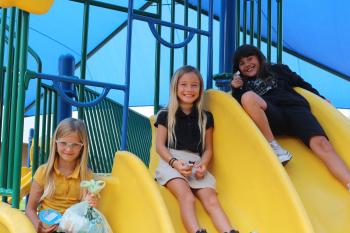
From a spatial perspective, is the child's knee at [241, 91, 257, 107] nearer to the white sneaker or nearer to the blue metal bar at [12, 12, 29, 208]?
the white sneaker

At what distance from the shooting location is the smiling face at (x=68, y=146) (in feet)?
6.43

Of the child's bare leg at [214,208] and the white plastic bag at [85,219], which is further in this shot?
the child's bare leg at [214,208]

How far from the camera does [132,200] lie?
1879mm

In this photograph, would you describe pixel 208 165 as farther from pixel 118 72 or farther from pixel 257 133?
pixel 118 72

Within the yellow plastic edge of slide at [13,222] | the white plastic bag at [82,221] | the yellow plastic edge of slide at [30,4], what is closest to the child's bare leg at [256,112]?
the white plastic bag at [82,221]

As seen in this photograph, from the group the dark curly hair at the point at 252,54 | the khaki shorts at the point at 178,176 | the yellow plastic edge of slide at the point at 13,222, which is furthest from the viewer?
the dark curly hair at the point at 252,54

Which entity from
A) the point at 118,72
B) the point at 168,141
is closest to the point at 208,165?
the point at 168,141

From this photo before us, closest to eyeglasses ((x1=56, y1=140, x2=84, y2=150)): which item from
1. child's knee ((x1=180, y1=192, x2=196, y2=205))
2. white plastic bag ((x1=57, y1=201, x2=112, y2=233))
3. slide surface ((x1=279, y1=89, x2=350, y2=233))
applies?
white plastic bag ((x1=57, y1=201, x2=112, y2=233))

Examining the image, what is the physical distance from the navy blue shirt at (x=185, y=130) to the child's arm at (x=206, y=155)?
0.03m

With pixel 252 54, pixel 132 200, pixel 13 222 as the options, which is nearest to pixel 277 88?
pixel 252 54

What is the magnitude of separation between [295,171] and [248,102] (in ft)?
1.33

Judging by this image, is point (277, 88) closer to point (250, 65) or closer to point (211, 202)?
point (250, 65)

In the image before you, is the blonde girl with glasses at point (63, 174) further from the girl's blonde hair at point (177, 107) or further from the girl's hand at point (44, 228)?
the girl's blonde hair at point (177, 107)

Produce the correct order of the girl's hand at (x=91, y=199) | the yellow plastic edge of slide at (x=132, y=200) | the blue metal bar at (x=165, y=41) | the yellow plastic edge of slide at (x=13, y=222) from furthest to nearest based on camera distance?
the blue metal bar at (x=165, y=41) → the girl's hand at (x=91, y=199) → the yellow plastic edge of slide at (x=132, y=200) → the yellow plastic edge of slide at (x=13, y=222)
